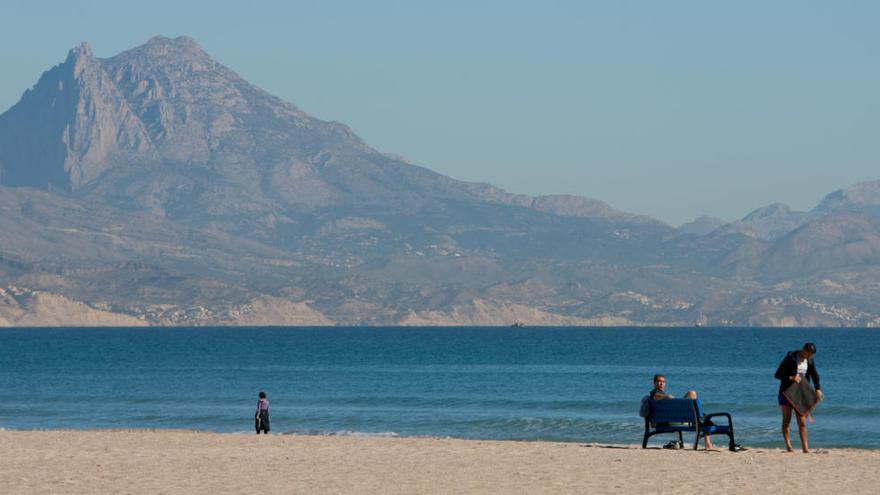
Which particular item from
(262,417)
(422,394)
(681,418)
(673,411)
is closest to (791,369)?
(681,418)

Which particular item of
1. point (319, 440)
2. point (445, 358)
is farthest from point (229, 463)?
point (445, 358)

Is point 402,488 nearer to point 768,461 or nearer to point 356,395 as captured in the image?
point 768,461

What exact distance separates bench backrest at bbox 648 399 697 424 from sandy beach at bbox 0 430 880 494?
776mm

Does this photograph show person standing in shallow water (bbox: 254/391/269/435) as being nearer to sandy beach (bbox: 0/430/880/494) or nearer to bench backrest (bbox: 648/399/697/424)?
sandy beach (bbox: 0/430/880/494)

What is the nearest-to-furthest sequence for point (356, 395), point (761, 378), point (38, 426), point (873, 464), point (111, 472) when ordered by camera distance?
1. point (111, 472)
2. point (873, 464)
3. point (38, 426)
4. point (356, 395)
5. point (761, 378)

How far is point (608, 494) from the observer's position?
91.1 ft

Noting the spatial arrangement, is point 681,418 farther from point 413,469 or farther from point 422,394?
point 422,394

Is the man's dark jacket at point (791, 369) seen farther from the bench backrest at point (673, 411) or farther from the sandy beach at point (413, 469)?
the bench backrest at point (673, 411)

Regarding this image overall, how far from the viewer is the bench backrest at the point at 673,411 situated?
36156 millimetres

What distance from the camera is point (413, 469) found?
106ft

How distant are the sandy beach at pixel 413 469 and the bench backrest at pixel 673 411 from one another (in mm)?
776

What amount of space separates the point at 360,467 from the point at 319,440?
33.4ft

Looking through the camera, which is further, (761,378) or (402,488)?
(761,378)

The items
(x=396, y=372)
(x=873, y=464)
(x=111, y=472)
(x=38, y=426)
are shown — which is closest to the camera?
(x=111, y=472)
